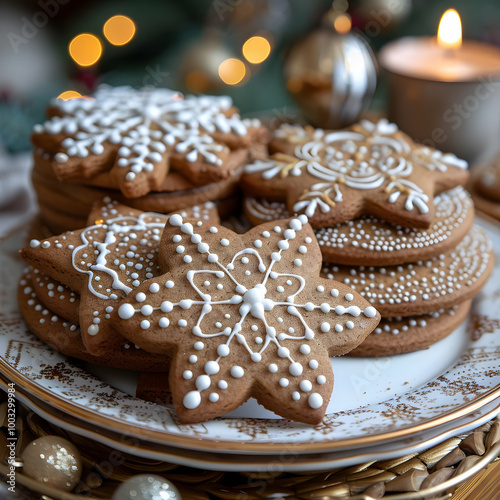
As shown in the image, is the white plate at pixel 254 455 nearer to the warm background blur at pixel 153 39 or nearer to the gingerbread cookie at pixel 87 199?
the gingerbread cookie at pixel 87 199

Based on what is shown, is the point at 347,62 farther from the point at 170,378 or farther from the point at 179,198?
the point at 170,378

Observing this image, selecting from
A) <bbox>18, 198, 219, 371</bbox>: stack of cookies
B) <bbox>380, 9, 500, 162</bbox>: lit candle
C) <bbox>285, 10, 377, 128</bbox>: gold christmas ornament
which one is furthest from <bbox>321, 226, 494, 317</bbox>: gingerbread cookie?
<bbox>285, 10, 377, 128</bbox>: gold christmas ornament

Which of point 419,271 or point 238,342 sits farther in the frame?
point 419,271

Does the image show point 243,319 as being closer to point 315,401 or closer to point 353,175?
point 315,401

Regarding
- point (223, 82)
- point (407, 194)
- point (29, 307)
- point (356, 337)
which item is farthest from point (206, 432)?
point (223, 82)

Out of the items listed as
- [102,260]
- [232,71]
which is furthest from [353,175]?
[232,71]

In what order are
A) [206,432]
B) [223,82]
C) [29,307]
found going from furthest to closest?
1. [223,82]
2. [29,307]
3. [206,432]

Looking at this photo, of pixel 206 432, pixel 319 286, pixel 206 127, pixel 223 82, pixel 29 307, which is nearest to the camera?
pixel 206 432
